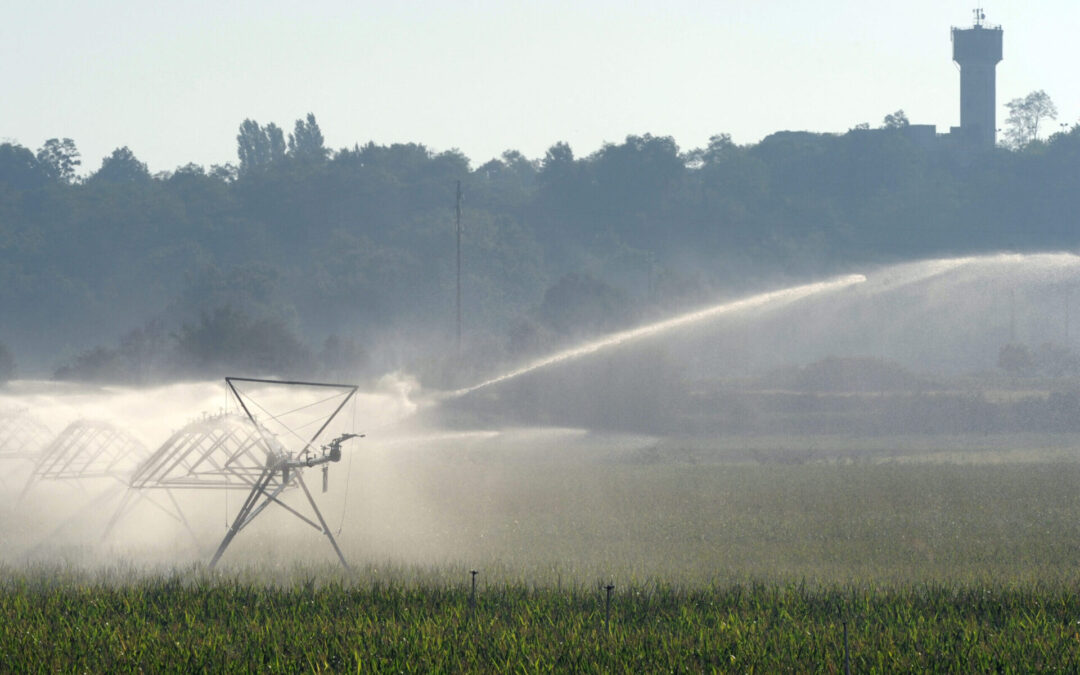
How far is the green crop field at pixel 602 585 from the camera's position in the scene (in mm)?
20172

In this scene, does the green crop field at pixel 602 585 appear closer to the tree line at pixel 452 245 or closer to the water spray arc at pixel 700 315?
the water spray arc at pixel 700 315

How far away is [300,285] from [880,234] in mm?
67233

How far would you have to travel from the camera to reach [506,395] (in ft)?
272

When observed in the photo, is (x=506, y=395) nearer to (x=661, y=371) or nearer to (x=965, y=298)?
(x=661, y=371)

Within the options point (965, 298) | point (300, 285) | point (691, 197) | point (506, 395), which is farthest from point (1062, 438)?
point (691, 197)

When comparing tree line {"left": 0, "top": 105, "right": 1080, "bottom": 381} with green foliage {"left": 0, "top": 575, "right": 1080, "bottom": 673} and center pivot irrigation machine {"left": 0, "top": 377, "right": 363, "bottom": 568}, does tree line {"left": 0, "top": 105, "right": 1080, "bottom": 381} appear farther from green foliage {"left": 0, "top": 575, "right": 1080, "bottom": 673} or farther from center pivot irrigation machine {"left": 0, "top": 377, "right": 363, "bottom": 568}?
green foliage {"left": 0, "top": 575, "right": 1080, "bottom": 673}

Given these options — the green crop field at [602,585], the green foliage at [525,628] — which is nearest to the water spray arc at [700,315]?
the green crop field at [602,585]

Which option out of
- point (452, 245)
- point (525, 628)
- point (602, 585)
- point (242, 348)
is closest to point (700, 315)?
point (602, 585)

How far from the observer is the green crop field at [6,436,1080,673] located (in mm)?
20172

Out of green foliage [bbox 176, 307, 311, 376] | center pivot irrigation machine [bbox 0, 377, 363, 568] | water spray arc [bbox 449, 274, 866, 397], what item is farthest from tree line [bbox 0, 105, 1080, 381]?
center pivot irrigation machine [bbox 0, 377, 363, 568]

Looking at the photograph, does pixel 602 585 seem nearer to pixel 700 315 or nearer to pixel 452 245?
pixel 700 315

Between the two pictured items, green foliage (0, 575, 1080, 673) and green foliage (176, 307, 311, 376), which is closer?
green foliage (0, 575, 1080, 673)

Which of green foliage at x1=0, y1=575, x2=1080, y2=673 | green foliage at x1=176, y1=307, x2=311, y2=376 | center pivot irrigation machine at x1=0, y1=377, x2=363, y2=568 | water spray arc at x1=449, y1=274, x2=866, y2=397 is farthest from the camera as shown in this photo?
green foliage at x1=176, y1=307, x2=311, y2=376

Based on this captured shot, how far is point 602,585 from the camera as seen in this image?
1046 inches
